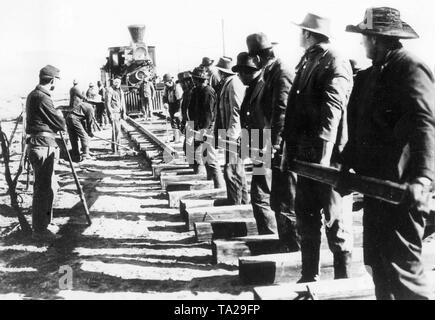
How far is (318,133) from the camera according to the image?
10.6 feet

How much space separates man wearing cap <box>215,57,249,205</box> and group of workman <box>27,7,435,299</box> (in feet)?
0.07

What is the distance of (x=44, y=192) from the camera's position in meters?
5.66

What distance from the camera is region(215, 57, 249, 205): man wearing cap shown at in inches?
212

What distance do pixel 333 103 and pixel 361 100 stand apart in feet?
1.62

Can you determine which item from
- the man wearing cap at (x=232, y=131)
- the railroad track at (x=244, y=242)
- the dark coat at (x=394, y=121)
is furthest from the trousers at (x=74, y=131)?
the dark coat at (x=394, y=121)

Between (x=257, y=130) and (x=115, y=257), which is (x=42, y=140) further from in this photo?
(x=257, y=130)

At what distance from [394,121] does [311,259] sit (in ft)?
4.32

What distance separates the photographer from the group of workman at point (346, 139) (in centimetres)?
231

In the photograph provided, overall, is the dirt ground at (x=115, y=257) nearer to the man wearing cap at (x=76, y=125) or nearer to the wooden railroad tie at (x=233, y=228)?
the wooden railroad tie at (x=233, y=228)

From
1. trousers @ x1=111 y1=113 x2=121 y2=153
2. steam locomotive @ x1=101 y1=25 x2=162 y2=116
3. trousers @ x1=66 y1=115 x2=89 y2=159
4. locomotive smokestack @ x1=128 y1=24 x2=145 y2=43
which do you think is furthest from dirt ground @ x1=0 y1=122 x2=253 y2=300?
locomotive smokestack @ x1=128 y1=24 x2=145 y2=43

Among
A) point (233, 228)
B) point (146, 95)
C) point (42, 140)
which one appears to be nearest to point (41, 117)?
point (42, 140)

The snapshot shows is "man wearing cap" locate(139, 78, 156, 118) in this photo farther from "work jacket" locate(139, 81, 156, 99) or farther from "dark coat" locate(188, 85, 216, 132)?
"dark coat" locate(188, 85, 216, 132)

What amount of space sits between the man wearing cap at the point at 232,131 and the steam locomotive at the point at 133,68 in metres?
18.1
